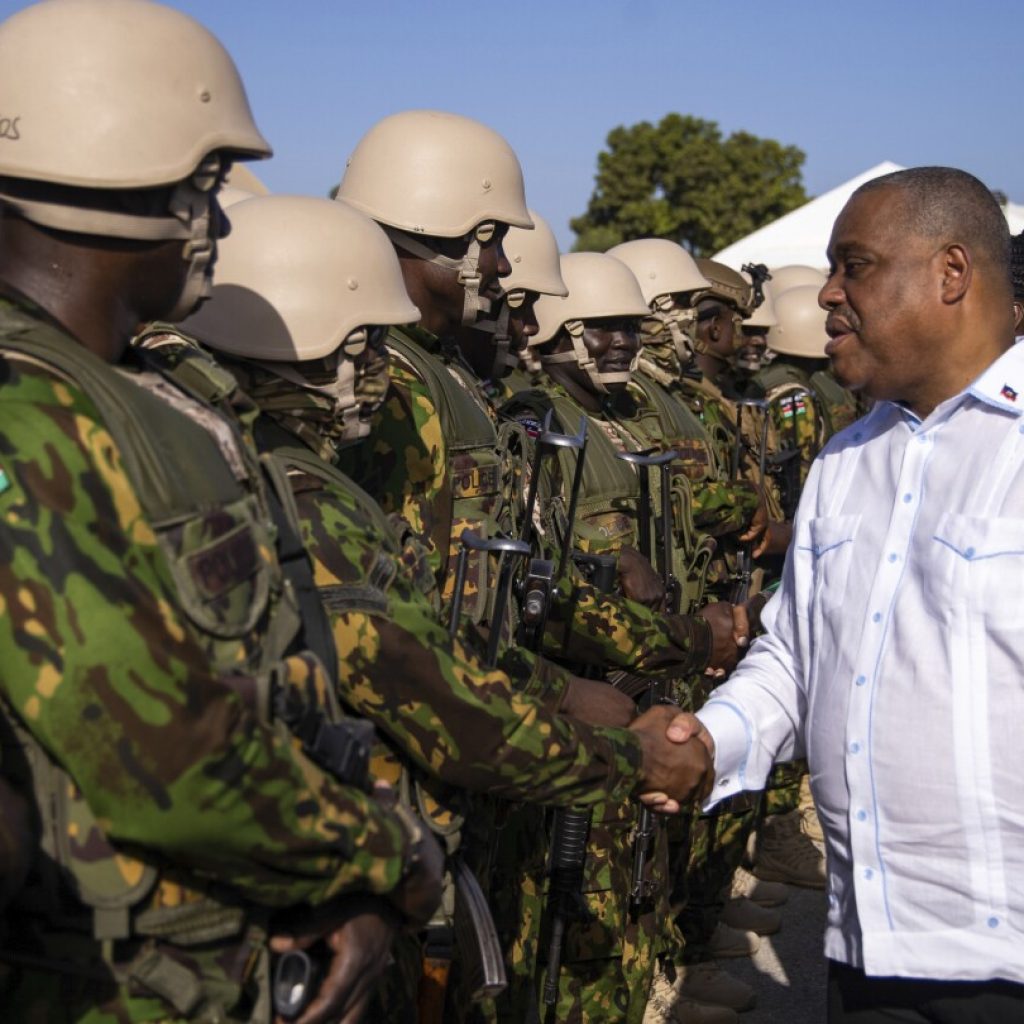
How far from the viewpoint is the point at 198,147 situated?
2.47 meters

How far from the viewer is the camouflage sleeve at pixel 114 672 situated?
6.68 feet

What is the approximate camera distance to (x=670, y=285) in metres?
7.98

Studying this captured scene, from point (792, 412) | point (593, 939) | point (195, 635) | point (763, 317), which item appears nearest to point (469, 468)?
point (593, 939)

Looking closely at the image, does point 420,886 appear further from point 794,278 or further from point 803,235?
point 803,235

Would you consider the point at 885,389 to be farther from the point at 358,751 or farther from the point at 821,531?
the point at 358,751

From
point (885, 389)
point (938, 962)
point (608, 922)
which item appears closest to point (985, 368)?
point (885, 389)

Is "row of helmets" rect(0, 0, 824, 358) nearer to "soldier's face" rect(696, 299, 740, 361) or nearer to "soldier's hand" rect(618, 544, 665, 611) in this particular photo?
"soldier's hand" rect(618, 544, 665, 611)

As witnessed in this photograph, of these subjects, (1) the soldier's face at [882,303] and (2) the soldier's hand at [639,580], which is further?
(2) the soldier's hand at [639,580]

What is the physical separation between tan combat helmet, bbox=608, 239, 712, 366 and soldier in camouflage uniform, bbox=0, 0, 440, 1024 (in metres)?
5.51

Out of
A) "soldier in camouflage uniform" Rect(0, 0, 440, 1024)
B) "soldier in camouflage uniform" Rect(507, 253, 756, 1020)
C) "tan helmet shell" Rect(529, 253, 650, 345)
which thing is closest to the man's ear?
"soldier in camouflage uniform" Rect(0, 0, 440, 1024)

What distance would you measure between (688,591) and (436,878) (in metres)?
3.99

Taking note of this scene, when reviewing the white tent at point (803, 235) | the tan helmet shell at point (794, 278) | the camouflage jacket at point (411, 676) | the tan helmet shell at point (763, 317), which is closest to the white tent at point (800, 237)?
the white tent at point (803, 235)

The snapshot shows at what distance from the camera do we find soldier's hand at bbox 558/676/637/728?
3811mm

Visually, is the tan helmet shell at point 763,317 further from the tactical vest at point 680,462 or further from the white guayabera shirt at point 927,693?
the white guayabera shirt at point 927,693
